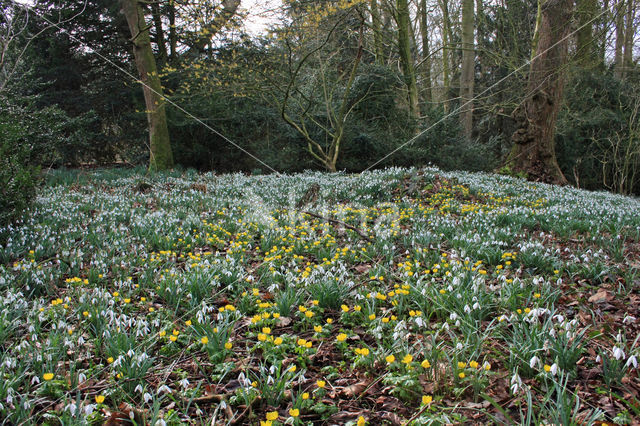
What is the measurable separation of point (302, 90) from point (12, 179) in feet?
28.0

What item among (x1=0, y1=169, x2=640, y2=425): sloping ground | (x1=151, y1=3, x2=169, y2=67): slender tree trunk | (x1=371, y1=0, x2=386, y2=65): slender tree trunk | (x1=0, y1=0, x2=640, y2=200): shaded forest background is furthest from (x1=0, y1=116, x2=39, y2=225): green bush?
(x1=151, y1=3, x2=169, y2=67): slender tree trunk

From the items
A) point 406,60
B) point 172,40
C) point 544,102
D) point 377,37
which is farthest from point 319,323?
point 172,40

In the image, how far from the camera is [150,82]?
11.1 m

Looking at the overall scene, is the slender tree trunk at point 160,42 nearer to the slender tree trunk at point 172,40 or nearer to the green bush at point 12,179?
the slender tree trunk at point 172,40

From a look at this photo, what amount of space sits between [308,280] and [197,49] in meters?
13.5

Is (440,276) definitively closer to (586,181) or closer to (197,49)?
(197,49)

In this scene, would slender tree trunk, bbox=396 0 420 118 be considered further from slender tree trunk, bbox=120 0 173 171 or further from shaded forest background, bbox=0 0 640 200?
slender tree trunk, bbox=120 0 173 171

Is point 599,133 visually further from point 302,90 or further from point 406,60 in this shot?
point 302,90

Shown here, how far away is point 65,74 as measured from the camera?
47.1 ft

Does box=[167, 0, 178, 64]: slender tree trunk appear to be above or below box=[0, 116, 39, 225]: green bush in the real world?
above

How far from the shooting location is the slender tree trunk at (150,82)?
425 inches

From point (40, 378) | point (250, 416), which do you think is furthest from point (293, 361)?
point (40, 378)

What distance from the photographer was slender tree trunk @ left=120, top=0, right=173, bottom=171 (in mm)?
10789

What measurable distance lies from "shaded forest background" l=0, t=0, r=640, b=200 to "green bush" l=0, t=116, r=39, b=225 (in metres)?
5.57
